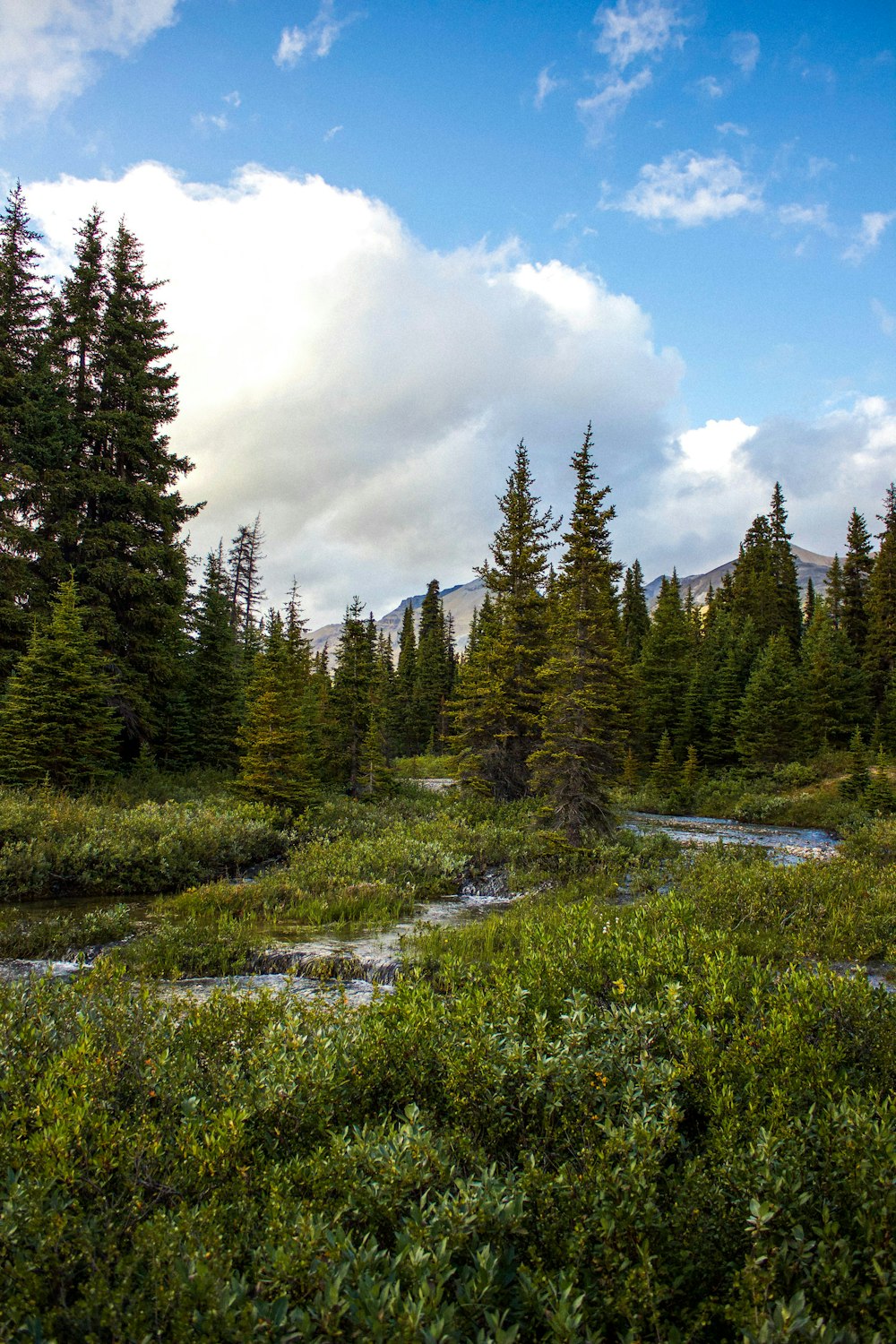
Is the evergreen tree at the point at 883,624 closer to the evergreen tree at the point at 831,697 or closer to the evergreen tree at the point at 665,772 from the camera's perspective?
the evergreen tree at the point at 831,697

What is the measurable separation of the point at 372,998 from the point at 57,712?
17289 millimetres

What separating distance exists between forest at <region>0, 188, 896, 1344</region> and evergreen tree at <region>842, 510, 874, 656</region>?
109 ft

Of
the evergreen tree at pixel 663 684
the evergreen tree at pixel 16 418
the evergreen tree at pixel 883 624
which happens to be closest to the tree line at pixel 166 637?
the evergreen tree at pixel 16 418

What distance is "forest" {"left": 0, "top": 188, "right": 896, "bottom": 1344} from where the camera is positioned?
243cm

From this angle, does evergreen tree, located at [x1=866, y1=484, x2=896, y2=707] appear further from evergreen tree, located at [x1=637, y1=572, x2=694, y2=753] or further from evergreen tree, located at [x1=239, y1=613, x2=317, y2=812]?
evergreen tree, located at [x1=239, y1=613, x2=317, y2=812]

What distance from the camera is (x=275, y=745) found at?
20.9 meters

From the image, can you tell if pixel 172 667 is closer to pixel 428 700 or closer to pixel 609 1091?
pixel 609 1091

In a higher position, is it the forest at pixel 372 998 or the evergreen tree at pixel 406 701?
the evergreen tree at pixel 406 701

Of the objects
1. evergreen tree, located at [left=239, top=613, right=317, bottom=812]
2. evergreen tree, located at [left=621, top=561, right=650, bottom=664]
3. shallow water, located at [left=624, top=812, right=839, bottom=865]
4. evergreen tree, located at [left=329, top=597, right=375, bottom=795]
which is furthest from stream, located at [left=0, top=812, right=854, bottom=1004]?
evergreen tree, located at [left=621, top=561, right=650, bottom=664]

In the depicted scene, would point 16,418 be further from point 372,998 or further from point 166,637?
point 372,998

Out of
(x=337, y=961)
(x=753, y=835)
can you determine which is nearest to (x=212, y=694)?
(x=337, y=961)

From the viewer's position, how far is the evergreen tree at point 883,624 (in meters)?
46.1

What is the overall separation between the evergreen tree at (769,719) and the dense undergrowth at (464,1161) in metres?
34.8

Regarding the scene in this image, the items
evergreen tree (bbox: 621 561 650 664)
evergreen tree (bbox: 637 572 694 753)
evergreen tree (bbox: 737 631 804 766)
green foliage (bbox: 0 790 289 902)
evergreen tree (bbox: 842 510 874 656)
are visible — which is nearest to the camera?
green foliage (bbox: 0 790 289 902)
